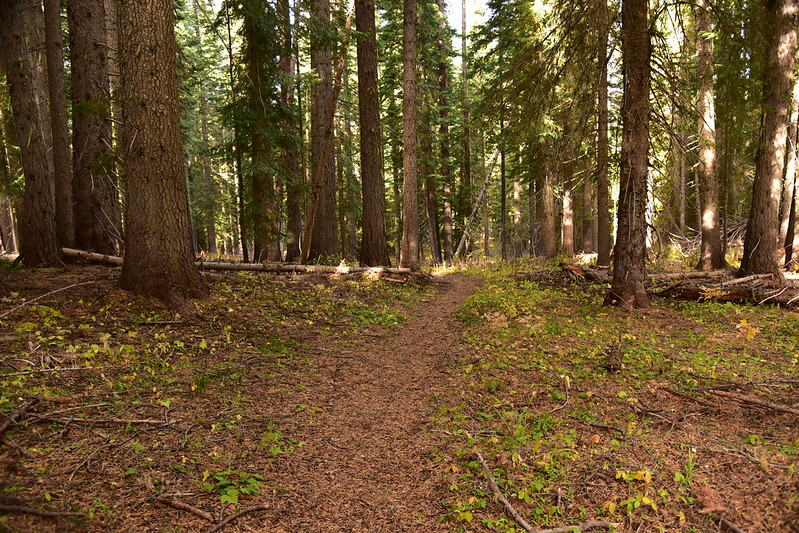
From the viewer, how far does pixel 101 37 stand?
10.1 meters

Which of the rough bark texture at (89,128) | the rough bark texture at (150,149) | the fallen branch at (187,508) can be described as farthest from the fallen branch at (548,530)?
the rough bark texture at (89,128)

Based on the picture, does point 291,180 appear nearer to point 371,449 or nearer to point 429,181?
point 429,181

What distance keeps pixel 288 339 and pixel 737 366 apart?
678cm

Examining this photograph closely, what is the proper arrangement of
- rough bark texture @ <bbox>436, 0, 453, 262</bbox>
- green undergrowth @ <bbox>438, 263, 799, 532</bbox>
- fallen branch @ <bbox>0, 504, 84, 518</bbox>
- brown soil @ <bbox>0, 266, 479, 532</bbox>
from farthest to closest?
rough bark texture @ <bbox>436, 0, 453, 262</bbox> < green undergrowth @ <bbox>438, 263, 799, 532</bbox> < brown soil @ <bbox>0, 266, 479, 532</bbox> < fallen branch @ <bbox>0, 504, 84, 518</bbox>

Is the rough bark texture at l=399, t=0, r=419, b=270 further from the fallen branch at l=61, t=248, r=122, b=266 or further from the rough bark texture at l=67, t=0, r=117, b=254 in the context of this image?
the fallen branch at l=61, t=248, r=122, b=266

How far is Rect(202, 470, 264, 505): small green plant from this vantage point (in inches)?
138

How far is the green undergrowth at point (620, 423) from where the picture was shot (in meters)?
3.49

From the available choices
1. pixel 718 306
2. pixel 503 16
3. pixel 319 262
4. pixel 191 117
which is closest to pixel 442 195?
pixel 503 16

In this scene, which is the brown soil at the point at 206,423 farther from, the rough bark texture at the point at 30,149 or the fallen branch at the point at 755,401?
the fallen branch at the point at 755,401

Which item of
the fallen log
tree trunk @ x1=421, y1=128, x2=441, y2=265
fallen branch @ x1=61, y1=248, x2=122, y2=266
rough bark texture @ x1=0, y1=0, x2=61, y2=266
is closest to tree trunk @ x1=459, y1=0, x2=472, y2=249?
tree trunk @ x1=421, y1=128, x2=441, y2=265

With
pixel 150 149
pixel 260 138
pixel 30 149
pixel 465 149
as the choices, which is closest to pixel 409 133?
pixel 260 138

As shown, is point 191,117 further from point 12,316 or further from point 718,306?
point 718,306

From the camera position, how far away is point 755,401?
15.4 ft

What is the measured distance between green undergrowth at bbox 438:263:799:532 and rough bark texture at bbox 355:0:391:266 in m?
6.53
